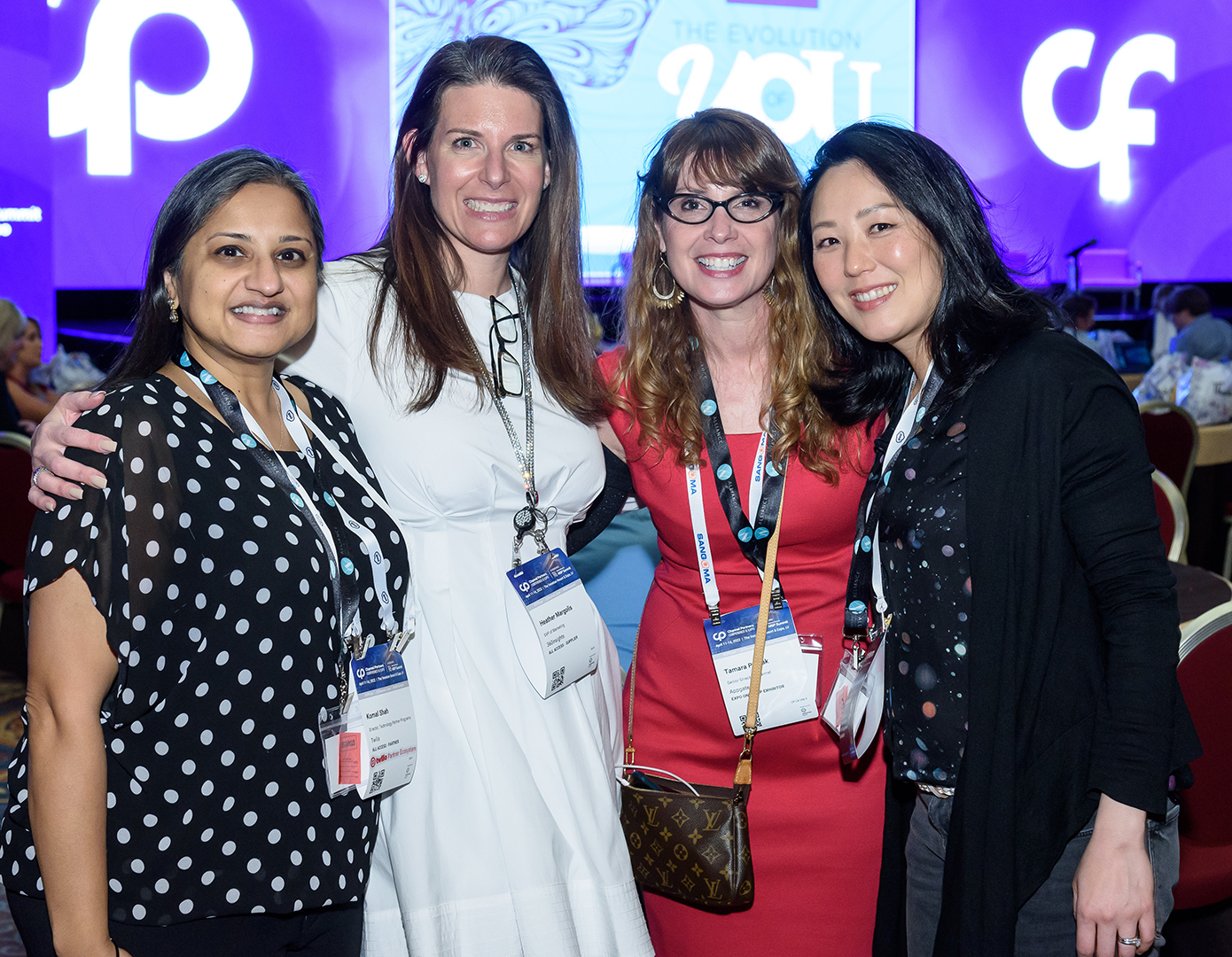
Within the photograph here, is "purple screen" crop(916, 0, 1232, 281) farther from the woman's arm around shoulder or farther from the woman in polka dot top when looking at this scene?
the woman in polka dot top

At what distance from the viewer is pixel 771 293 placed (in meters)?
2.24

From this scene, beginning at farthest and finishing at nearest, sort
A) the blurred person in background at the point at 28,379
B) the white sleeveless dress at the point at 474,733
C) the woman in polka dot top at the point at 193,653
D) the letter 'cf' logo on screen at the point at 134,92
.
A: the letter 'cf' logo on screen at the point at 134,92, the blurred person in background at the point at 28,379, the white sleeveless dress at the point at 474,733, the woman in polka dot top at the point at 193,653

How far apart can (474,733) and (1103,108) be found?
30.4 feet

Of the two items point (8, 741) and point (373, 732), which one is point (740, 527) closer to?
point (373, 732)

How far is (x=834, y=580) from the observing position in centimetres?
→ 210

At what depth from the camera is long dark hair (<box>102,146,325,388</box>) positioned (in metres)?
1.49

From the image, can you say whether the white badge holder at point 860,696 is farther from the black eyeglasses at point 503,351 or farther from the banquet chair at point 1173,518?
the banquet chair at point 1173,518

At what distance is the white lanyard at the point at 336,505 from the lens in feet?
5.08

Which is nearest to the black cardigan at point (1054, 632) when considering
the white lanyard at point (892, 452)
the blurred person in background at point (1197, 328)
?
the white lanyard at point (892, 452)

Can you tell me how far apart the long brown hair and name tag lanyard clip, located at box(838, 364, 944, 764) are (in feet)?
0.81

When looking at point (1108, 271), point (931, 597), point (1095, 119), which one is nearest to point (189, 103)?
point (931, 597)

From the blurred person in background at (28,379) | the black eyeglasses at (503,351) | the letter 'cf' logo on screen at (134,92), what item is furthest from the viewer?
the letter 'cf' logo on screen at (134,92)

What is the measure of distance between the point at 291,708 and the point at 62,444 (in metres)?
0.48

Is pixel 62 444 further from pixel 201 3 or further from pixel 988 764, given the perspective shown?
pixel 201 3
